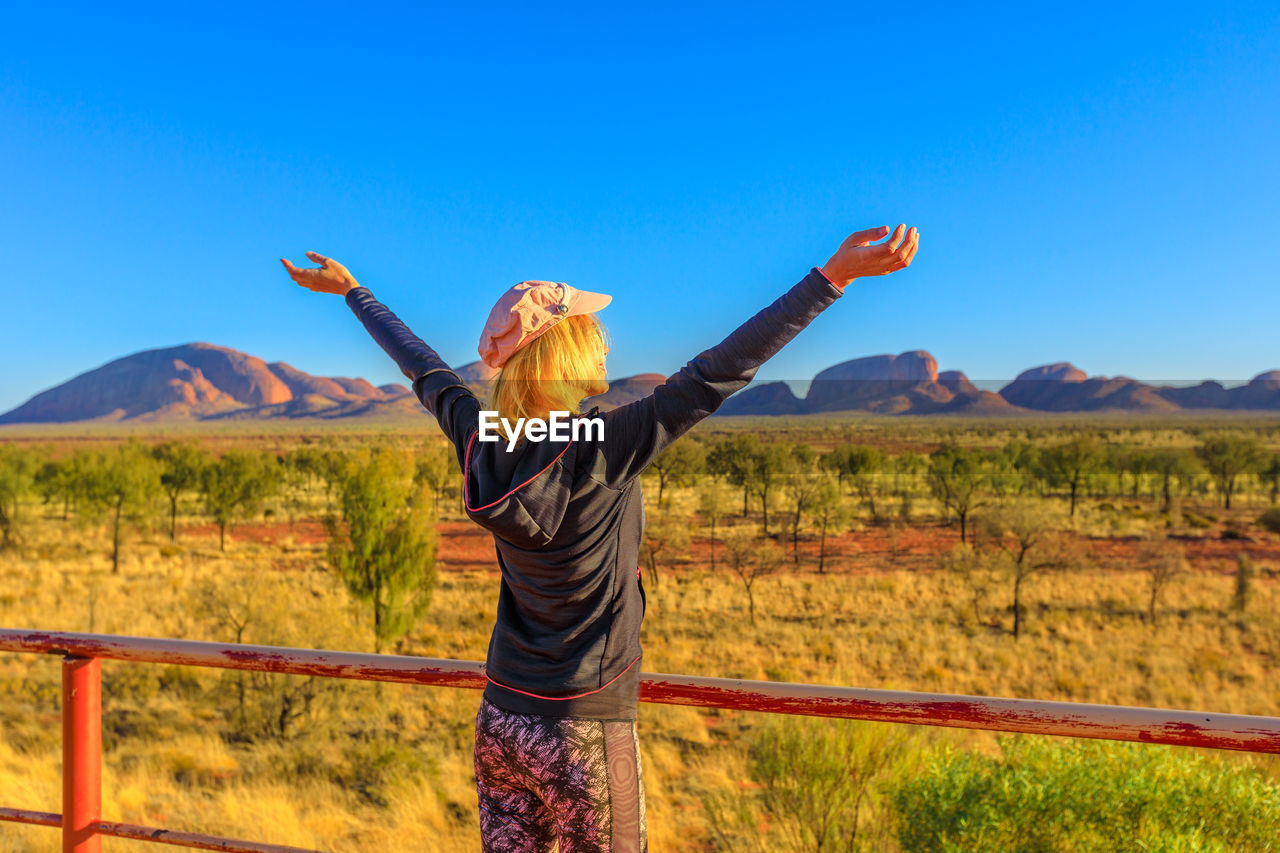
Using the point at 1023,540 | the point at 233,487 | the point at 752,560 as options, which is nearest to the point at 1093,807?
the point at 1023,540

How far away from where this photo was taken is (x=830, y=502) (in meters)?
40.2

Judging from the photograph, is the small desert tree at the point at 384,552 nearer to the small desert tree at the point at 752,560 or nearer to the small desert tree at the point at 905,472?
the small desert tree at the point at 752,560

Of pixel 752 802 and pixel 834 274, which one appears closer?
pixel 834 274

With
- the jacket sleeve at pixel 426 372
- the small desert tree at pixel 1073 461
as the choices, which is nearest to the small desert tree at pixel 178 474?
the jacket sleeve at pixel 426 372

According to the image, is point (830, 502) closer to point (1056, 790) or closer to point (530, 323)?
point (1056, 790)

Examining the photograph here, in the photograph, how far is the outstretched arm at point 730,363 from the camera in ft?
3.51

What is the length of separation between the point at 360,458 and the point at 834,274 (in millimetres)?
31706

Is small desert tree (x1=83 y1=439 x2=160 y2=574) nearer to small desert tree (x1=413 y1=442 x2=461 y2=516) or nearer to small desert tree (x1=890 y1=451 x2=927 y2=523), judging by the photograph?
small desert tree (x1=413 y1=442 x2=461 y2=516)

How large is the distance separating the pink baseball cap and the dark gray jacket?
143mm

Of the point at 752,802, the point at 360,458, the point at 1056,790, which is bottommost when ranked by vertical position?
the point at 752,802

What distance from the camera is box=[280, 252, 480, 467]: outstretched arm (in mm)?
1310

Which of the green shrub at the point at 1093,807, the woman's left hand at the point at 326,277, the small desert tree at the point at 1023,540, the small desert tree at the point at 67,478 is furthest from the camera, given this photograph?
the small desert tree at the point at 67,478

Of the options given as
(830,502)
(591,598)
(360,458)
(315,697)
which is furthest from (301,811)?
(830,502)

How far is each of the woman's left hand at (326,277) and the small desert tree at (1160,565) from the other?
3312 centimetres
